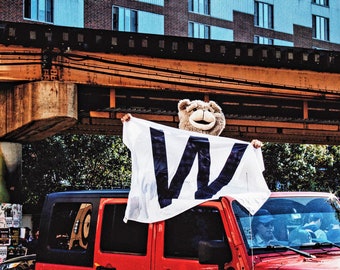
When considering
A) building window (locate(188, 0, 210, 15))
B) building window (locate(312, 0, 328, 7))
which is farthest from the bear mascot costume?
building window (locate(312, 0, 328, 7))

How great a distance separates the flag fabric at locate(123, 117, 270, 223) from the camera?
A: 6773 mm

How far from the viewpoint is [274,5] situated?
55000mm

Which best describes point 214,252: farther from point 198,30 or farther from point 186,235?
point 198,30

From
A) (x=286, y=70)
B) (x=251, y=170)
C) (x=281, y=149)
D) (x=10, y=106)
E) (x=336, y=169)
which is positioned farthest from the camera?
(x=336, y=169)

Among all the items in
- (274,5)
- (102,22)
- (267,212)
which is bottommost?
(267,212)

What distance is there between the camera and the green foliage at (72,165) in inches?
1357

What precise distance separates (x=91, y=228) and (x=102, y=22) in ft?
119

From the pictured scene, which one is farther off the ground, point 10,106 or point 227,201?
point 10,106

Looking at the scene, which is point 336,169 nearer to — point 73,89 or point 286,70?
point 286,70

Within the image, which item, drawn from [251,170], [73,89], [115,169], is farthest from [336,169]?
[251,170]

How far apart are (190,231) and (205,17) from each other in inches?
1721

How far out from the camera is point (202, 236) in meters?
6.53

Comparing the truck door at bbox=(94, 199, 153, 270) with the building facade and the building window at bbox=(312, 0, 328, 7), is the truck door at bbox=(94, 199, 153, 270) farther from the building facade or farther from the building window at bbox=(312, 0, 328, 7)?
the building window at bbox=(312, 0, 328, 7)

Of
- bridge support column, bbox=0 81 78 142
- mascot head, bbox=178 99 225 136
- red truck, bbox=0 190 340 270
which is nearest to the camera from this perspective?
red truck, bbox=0 190 340 270
